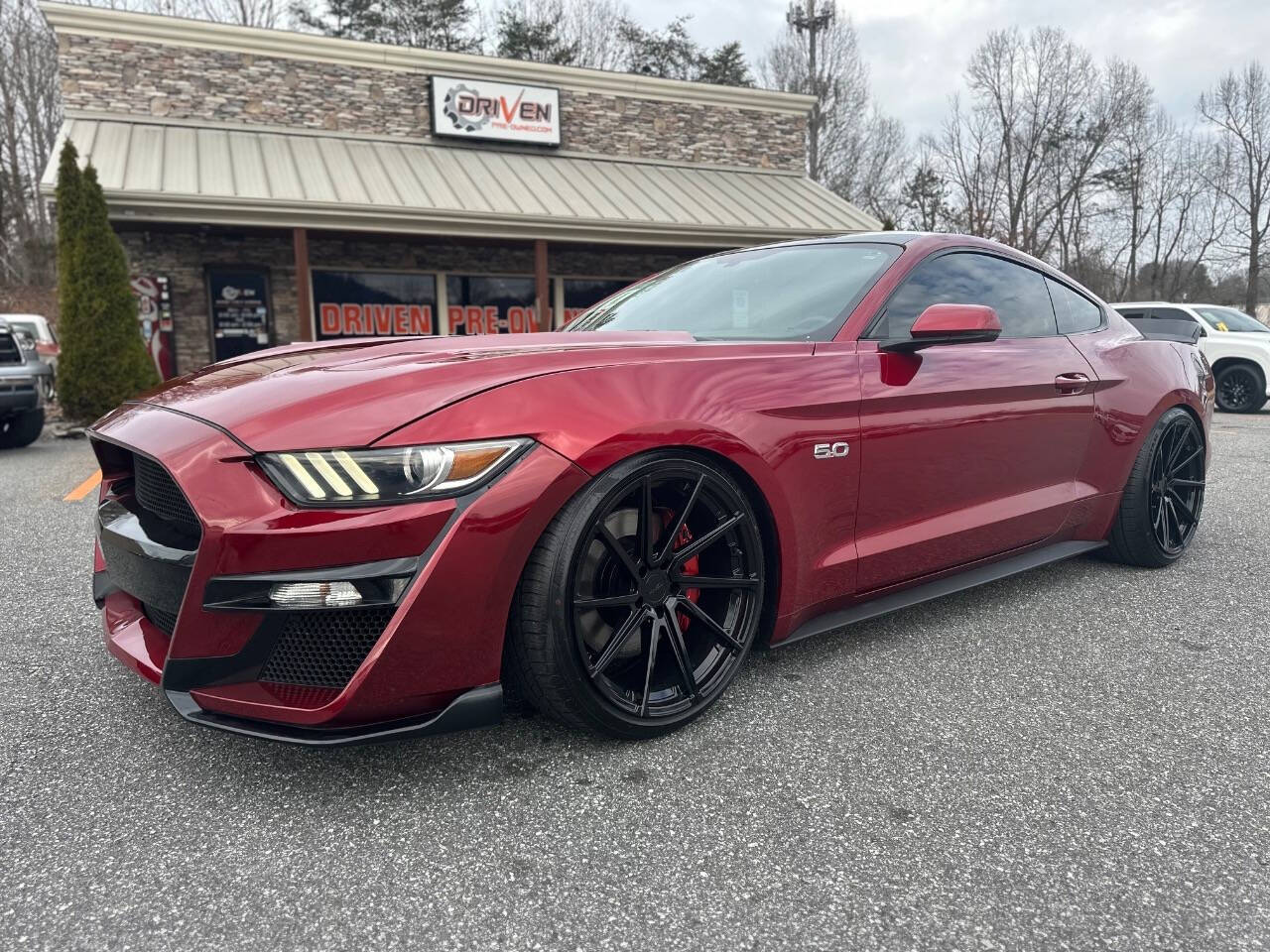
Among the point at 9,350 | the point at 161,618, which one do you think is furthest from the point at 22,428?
the point at 161,618

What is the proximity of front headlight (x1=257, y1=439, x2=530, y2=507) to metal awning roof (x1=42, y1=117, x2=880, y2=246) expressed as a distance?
1057 centimetres

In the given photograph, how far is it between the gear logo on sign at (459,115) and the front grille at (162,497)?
13.3m

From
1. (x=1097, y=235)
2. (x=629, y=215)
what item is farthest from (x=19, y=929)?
(x=1097, y=235)

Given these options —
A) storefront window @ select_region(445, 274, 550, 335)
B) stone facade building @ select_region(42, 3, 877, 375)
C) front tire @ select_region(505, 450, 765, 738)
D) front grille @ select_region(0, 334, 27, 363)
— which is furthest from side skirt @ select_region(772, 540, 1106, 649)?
storefront window @ select_region(445, 274, 550, 335)

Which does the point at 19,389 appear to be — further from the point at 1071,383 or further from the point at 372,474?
the point at 1071,383

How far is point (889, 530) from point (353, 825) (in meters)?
1.71

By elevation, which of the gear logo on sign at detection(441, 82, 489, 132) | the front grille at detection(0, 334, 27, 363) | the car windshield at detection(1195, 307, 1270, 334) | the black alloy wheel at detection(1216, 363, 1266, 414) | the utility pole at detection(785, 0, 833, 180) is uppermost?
the utility pole at detection(785, 0, 833, 180)

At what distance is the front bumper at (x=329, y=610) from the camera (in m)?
1.64

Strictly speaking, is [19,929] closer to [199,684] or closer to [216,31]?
[199,684]

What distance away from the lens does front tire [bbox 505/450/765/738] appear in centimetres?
185

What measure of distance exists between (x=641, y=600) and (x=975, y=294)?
6.06ft

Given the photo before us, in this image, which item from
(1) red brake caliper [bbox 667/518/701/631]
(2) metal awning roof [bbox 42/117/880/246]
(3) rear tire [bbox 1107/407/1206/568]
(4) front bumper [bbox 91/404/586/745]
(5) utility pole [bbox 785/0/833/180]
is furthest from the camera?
(5) utility pole [bbox 785/0/833/180]

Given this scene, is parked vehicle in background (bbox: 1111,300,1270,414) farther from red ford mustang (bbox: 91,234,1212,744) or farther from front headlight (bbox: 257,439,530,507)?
front headlight (bbox: 257,439,530,507)

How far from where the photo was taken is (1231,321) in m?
12.1
